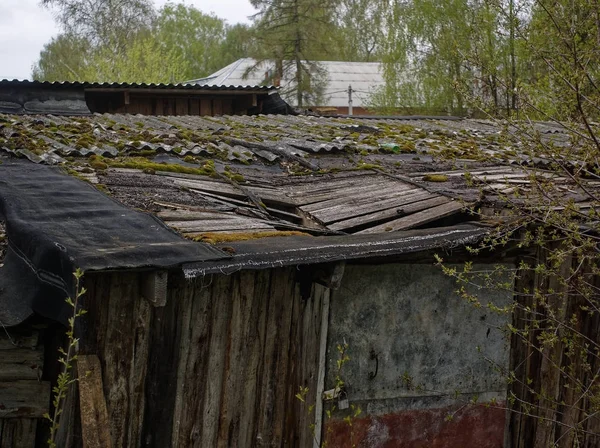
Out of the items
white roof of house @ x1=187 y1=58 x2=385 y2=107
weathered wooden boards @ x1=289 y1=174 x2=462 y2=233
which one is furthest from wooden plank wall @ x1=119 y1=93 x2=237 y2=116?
white roof of house @ x1=187 y1=58 x2=385 y2=107

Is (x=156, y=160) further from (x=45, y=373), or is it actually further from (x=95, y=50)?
(x=95, y=50)

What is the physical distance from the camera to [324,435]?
19.1 feet

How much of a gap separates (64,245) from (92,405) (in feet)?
3.12

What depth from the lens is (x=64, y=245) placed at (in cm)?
425

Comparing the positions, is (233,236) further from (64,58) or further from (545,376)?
(64,58)

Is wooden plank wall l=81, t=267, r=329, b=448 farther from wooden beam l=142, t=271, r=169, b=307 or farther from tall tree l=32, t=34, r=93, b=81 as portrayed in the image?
tall tree l=32, t=34, r=93, b=81

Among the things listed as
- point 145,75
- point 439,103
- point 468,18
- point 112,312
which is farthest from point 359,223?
point 145,75

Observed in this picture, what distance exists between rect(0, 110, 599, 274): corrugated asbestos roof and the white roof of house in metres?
26.0

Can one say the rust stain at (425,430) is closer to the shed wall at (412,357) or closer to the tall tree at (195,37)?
the shed wall at (412,357)

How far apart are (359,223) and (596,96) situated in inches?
74.4

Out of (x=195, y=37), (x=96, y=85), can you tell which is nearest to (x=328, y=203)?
(x=96, y=85)

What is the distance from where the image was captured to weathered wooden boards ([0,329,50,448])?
5165mm

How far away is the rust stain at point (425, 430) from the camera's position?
595 cm

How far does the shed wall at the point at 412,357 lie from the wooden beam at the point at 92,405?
1779 millimetres
